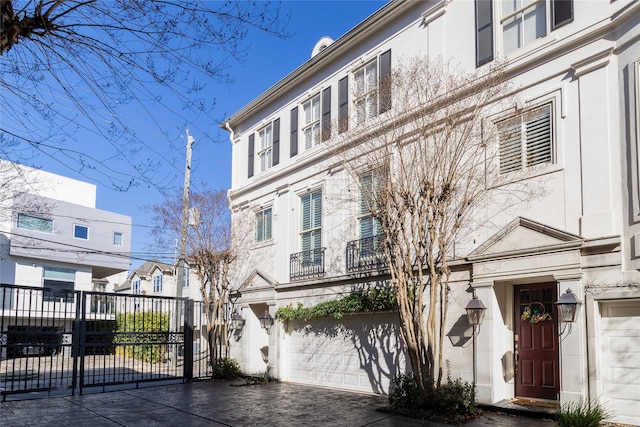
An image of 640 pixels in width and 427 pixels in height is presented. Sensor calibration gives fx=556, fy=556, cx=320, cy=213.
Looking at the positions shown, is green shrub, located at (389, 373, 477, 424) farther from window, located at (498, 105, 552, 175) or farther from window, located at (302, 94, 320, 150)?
window, located at (302, 94, 320, 150)

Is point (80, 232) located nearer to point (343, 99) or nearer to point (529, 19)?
point (343, 99)

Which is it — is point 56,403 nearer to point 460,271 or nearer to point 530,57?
point 460,271

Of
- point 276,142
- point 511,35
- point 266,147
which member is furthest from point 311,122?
point 511,35

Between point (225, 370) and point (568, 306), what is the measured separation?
10291mm

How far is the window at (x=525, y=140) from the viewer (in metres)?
9.48

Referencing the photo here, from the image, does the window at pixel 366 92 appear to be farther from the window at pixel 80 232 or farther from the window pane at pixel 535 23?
the window at pixel 80 232

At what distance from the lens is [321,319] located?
1414 cm

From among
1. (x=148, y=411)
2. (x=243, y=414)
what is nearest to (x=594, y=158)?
(x=243, y=414)

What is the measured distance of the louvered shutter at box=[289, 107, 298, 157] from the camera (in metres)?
16.0

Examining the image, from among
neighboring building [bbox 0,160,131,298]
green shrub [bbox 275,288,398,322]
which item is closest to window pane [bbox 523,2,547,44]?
green shrub [bbox 275,288,398,322]

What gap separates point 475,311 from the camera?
9.66m

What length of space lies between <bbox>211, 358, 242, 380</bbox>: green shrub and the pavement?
2.06 m

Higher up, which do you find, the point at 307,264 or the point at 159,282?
the point at 307,264

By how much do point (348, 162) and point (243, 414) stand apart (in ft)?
17.9
